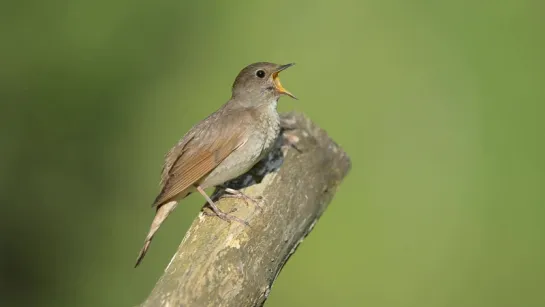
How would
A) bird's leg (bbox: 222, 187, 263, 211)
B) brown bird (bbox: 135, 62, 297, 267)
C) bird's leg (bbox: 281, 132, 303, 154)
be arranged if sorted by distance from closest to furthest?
bird's leg (bbox: 222, 187, 263, 211), brown bird (bbox: 135, 62, 297, 267), bird's leg (bbox: 281, 132, 303, 154)

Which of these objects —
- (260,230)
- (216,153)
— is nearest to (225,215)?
(260,230)

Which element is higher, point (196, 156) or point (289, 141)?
point (289, 141)

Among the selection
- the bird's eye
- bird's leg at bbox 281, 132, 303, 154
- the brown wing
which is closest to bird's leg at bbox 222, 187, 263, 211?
the brown wing

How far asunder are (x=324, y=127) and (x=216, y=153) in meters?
2.16

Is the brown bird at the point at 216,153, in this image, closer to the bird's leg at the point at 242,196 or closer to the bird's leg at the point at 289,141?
the bird's leg at the point at 242,196

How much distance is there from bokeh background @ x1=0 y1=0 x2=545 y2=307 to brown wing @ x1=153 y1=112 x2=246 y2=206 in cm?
181

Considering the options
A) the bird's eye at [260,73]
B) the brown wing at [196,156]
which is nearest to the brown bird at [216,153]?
the brown wing at [196,156]

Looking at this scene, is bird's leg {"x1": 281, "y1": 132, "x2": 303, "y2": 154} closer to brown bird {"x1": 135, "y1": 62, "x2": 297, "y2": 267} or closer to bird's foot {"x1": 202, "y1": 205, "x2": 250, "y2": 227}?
brown bird {"x1": 135, "y1": 62, "x2": 297, "y2": 267}

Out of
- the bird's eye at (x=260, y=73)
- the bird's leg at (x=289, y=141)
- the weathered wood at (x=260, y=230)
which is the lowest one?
the weathered wood at (x=260, y=230)

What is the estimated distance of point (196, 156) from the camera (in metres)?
3.22

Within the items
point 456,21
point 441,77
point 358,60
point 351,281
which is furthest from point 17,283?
point 456,21

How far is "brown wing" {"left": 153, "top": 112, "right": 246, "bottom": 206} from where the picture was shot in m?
3.15

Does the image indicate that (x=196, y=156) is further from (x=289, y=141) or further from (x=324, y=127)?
(x=324, y=127)

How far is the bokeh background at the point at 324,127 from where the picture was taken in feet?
16.0
